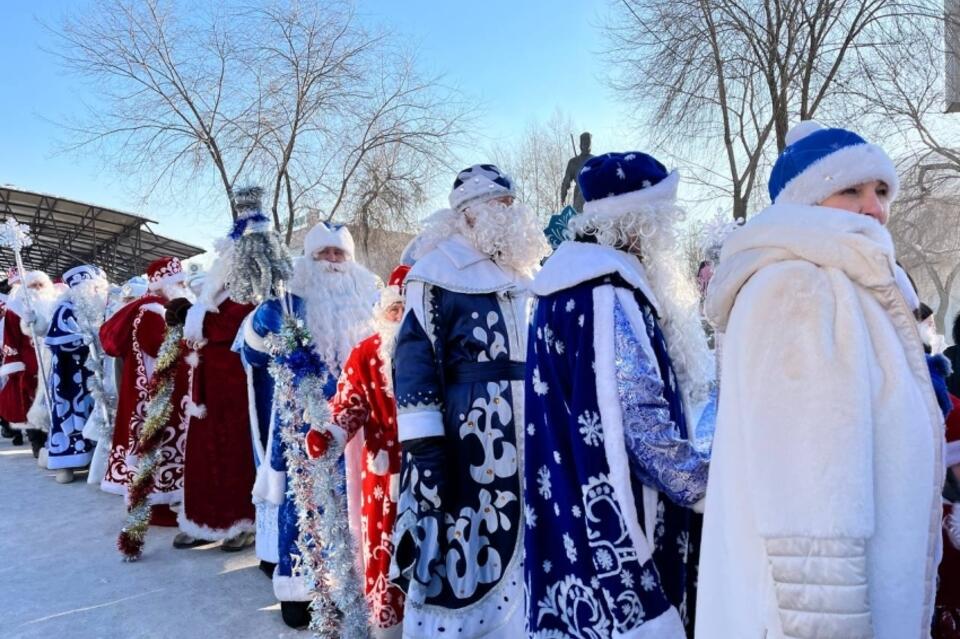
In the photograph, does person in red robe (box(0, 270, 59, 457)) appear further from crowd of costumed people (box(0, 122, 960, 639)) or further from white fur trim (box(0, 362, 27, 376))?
crowd of costumed people (box(0, 122, 960, 639))

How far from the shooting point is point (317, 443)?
3.14 meters

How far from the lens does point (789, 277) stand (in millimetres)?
1387

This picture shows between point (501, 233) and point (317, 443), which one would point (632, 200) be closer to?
point (501, 233)

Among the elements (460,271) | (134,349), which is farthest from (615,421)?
(134,349)

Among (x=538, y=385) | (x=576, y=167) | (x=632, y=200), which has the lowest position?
(x=538, y=385)

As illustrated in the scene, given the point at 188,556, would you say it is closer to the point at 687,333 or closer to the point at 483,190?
the point at 483,190

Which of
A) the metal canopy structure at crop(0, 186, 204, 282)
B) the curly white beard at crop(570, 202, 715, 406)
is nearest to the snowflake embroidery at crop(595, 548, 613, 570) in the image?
the curly white beard at crop(570, 202, 715, 406)

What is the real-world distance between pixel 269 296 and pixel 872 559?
10.2 ft

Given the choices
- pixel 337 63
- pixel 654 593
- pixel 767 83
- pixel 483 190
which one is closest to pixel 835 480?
pixel 654 593

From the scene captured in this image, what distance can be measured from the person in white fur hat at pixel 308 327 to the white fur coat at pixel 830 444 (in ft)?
9.01

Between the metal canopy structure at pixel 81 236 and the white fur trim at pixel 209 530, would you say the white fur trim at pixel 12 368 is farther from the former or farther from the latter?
the metal canopy structure at pixel 81 236

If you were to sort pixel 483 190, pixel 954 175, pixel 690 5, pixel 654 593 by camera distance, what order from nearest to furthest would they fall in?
pixel 654 593 < pixel 483 190 < pixel 690 5 < pixel 954 175

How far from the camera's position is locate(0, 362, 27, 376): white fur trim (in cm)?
912

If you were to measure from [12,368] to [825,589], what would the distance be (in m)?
10.4
